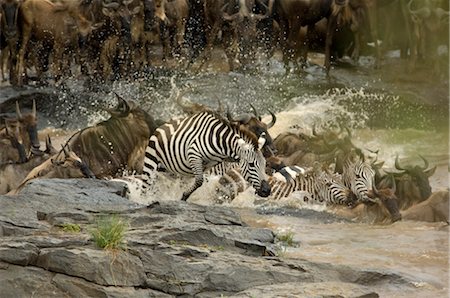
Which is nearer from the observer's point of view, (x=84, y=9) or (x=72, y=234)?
(x=72, y=234)

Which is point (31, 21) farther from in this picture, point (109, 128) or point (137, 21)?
point (109, 128)

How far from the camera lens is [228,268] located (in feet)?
21.1

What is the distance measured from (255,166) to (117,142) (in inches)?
79.6

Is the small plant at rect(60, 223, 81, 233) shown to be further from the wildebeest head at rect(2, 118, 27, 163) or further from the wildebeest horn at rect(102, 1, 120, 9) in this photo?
the wildebeest horn at rect(102, 1, 120, 9)

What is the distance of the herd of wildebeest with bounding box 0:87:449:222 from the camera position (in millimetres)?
11914

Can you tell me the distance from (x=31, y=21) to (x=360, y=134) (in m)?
5.85

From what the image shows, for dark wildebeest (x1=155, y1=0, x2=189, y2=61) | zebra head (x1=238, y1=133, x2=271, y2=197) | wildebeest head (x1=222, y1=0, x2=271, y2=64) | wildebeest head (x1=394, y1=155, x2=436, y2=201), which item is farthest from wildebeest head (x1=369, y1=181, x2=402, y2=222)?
dark wildebeest (x1=155, y1=0, x2=189, y2=61)

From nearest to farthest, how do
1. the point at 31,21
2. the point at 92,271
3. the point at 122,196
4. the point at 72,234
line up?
the point at 92,271 → the point at 72,234 → the point at 122,196 → the point at 31,21

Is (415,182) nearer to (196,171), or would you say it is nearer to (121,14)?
(196,171)

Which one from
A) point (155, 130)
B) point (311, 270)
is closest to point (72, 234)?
point (311, 270)

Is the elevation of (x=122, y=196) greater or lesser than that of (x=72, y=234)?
lesser

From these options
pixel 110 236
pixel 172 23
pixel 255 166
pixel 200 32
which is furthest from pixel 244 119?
pixel 200 32

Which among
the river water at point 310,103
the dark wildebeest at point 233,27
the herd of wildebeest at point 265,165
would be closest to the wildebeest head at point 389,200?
the herd of wildebeest at point 265,165

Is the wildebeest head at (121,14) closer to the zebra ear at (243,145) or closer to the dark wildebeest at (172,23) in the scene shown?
the dark wildebeest at (172,23)
